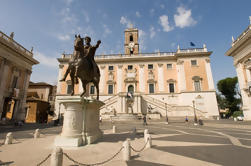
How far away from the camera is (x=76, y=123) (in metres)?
5.36

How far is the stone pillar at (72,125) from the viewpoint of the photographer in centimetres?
502

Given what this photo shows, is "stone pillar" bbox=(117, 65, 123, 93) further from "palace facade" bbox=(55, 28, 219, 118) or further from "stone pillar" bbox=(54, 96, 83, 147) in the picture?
"stone pillar" bbox=(54, 96, 83, 147)

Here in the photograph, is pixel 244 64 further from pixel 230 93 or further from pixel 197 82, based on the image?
pixel 230 93

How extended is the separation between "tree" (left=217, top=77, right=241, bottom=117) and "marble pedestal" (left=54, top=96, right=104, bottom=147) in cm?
4422

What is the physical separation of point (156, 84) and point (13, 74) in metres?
28.3

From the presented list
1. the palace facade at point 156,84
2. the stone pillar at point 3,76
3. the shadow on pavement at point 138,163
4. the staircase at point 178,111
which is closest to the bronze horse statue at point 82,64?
the shadow on pavement at point 138,163

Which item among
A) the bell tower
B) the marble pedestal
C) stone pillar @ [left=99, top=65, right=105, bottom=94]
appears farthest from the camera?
the bell tower

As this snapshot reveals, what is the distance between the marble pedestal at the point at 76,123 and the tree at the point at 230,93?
4422 cm

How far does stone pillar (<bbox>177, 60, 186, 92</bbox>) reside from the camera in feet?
93.7

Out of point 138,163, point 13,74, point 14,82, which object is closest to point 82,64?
point 138,163

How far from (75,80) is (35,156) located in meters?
3.42

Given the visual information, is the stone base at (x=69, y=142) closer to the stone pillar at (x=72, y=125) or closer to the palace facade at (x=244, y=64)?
the stone pillar at (x=72, y=125)

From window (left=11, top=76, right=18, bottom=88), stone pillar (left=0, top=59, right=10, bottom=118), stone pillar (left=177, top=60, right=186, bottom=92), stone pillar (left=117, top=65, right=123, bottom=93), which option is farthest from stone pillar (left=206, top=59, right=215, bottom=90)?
window (left=11, top=76, right=18, bottom=88)

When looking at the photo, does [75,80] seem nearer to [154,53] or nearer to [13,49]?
[13,49]
